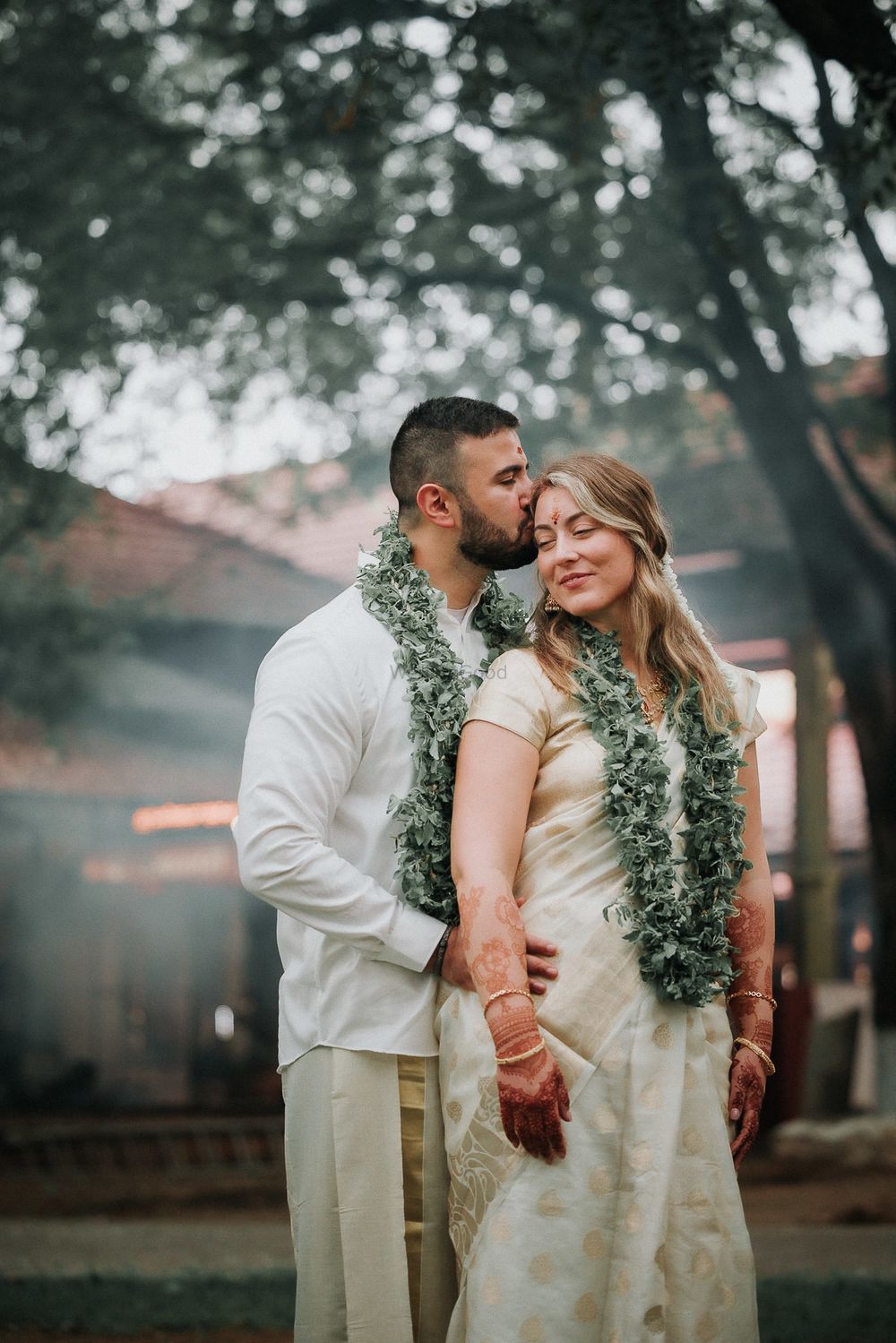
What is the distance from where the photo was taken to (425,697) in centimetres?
280

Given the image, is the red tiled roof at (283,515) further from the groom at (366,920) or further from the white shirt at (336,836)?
the white shirt at (336,836)

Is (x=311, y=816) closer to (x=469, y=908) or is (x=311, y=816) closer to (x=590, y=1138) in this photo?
(x=469, y=908)

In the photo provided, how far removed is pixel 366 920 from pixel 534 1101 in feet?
1.49

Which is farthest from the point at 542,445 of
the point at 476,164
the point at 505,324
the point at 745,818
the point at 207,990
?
the point at 745,818

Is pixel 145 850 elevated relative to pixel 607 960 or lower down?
elevated

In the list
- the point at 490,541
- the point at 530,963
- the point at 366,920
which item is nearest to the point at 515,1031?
the point at 530,963

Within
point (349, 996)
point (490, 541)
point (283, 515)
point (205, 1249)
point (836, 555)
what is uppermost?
point (283, 515)

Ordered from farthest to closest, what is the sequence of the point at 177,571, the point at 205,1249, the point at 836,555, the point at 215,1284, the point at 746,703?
the point at 177,571 < the point at 836,555 < the point at 205,1249 < the point at 215,1284 < the point at 746,703

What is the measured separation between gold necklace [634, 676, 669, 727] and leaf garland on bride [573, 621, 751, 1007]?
20 mm

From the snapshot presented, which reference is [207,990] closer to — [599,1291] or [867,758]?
[867,758]

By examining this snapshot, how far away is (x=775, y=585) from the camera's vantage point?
12039mm

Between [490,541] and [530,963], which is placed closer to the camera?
[530,963]

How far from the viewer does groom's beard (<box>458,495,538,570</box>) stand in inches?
115

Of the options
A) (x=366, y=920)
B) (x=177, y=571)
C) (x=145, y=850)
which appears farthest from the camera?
(x=145, y=850)
